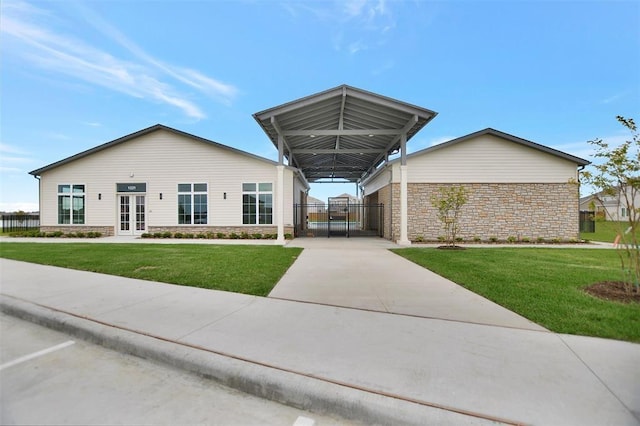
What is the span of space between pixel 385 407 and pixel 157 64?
685 inches

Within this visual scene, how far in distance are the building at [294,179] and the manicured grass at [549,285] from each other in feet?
18.1

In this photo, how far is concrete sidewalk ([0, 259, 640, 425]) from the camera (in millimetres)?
2365

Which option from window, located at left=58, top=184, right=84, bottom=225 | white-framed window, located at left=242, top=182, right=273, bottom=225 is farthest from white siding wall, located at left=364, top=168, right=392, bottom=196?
window, located at left=58, top=184, right=84, bottom=225

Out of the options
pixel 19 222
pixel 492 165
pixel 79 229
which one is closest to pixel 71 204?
pixel 79 229

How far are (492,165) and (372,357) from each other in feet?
50.5

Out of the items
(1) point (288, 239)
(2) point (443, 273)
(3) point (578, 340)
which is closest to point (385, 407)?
(3) point (578, 340)

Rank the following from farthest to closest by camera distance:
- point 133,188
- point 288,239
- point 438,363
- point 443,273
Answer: point 133,188, point 288,239, point 443,273, point 438,363

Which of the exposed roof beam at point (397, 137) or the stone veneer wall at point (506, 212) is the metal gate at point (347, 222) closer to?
the stone veneer wall at point (506, 212)

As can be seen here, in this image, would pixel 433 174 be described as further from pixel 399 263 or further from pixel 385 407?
pixel 385 407

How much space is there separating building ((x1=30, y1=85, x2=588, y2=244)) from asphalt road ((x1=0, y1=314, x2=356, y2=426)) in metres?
11.4

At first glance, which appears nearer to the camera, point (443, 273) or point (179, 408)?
point (179, 408)

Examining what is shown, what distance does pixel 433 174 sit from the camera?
15.7 metres

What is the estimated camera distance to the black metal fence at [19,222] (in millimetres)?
22109

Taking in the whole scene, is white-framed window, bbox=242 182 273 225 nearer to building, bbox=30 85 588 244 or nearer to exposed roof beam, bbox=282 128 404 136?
building, bbox=30 85 588 244
